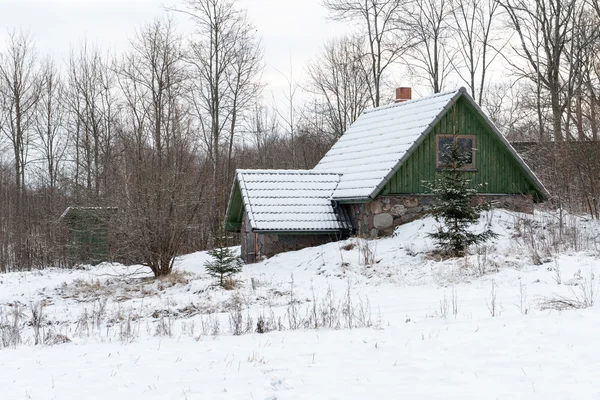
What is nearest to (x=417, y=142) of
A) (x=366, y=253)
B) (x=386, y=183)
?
(x=386, y=183)

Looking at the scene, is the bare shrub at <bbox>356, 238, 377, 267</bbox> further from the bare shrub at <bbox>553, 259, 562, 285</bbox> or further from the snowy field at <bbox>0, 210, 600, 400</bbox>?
the bare shrub at <bbox>553, 259, 562, 285</bbox>

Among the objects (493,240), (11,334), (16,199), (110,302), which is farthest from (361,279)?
(16,199)

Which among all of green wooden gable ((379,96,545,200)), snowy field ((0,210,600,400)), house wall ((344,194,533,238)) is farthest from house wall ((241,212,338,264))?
snowy field ((0,210,600,400))

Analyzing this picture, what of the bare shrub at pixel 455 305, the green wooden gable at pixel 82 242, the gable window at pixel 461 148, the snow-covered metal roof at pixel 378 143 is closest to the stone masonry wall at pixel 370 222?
the snow-covered metal roof at pixel 378 143

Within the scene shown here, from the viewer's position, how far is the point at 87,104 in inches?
1299

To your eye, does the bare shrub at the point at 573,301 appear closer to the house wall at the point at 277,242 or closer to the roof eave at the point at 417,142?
Answer: the roof eave at the point at 417,142

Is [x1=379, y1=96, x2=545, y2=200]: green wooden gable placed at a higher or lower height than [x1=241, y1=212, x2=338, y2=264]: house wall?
higher

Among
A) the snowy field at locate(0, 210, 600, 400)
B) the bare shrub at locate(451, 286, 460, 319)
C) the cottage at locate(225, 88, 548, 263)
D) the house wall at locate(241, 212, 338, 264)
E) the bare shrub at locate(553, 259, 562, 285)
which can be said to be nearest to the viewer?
the snowy field at locate(0, 210, 600, 400)

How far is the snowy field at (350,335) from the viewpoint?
6.14 m

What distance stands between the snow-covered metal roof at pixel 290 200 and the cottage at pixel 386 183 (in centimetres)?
3

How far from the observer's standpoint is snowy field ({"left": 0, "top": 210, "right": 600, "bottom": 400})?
6141 millimetres

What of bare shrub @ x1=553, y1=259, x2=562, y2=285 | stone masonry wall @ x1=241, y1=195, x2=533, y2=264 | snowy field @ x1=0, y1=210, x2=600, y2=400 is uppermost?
stone masonry wall @ x1=241, y1=195, x2=533, y2=264

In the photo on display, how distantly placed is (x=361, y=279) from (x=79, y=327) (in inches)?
232

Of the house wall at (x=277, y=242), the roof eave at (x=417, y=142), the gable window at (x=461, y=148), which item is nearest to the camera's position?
the roof eave at (x=417, y=142)
